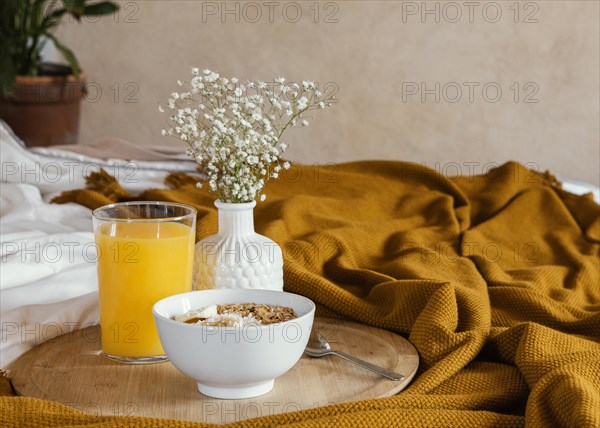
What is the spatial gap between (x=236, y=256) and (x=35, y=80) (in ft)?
9.12

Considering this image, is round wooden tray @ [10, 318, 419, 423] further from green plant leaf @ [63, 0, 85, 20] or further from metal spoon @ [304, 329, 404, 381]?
green plant leaf @ [63, 0, 85, 20]

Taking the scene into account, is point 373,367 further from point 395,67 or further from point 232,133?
point 395,67

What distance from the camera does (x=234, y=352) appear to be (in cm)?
103

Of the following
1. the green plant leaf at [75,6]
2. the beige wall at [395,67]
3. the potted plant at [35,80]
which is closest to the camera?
the green plant leaf at [75,6]

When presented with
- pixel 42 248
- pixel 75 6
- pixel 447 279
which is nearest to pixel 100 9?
pixel 75 6

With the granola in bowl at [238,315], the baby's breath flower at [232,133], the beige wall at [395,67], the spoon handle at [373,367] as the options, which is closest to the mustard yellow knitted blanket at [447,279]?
the spoon handle at [373,367]

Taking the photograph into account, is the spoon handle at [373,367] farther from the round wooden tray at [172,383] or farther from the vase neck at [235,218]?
the vase neck at [235,218]

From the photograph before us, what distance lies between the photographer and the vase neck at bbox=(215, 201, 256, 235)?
1.28 m

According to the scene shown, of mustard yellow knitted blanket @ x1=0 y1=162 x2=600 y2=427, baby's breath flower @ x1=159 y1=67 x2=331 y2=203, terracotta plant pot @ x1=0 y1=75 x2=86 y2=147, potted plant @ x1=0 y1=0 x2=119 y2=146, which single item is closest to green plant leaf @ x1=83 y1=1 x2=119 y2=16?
potted plant @ x1=0 y1=0 x2=119 y2=146

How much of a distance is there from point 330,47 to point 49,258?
9.84 ft

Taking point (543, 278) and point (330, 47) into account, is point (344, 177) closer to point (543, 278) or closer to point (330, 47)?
point (543, 278)

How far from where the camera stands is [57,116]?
3.92 metres

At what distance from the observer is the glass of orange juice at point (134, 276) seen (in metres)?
1.19

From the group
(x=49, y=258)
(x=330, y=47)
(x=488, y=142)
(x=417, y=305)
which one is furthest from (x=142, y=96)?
(x=417, y=305)
